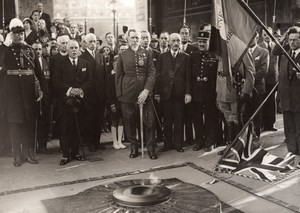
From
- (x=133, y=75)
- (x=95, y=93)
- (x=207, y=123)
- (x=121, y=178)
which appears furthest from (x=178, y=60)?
(x=121, y=178)

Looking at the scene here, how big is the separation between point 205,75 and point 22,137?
3.00 meters

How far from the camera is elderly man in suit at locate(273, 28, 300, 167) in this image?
6.02 meters

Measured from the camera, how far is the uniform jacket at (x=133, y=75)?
640 cm

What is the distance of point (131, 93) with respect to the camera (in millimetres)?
6395

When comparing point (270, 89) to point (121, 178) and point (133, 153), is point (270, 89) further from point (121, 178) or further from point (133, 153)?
point (121, 178)

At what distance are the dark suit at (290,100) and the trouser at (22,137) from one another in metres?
3.81

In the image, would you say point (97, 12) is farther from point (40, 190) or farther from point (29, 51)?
point (40, 190)

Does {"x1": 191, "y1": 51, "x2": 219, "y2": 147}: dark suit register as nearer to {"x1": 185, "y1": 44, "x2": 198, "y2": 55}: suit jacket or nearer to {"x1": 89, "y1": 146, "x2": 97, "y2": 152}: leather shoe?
{"x1": 185, "y1": 44, "x2": 198, "y2": 55}: suit jacket

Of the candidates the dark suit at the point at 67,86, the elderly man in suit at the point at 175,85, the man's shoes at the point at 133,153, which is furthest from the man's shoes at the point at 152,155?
the dark suit at the point at 67,86

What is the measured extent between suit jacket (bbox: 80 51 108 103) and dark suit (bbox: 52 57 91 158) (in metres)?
0.48

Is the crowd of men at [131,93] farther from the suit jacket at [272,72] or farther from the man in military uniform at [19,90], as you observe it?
the suit jacket at [272,72]

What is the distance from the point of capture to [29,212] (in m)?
4.32

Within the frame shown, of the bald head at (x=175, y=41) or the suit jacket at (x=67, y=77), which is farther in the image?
the bald head at (x=175, y=41)

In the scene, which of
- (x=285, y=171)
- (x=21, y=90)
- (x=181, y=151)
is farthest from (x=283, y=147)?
(x=21, y=90)
